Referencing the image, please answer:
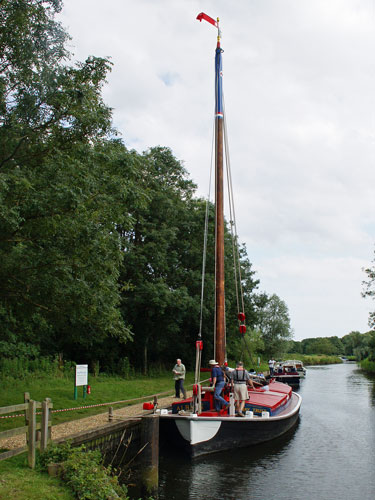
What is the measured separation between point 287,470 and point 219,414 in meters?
2.32

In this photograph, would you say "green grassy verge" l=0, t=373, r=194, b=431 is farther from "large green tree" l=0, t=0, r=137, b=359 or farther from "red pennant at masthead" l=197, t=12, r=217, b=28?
"red pennant at masthead" l=197, t=12, r=217, b=28

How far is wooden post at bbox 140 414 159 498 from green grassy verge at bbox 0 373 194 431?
349cm

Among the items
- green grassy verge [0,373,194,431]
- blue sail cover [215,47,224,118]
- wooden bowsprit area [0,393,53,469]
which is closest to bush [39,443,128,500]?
wooden bowsprit area [0,393,53,469]

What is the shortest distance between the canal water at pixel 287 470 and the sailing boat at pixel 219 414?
1.25ft

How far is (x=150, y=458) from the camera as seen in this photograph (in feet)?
33.2

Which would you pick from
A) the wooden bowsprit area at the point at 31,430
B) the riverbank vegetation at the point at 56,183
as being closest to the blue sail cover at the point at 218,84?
the riverbank vegetation at the point at 56,183

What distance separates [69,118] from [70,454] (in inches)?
311

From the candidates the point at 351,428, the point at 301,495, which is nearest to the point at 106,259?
the point at 301,495

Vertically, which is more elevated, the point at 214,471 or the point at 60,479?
the point at 60,479

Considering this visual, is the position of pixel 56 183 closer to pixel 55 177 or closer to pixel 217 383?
pixel 55 177

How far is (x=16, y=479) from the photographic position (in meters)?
7.61

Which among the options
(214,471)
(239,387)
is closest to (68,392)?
(239,387)

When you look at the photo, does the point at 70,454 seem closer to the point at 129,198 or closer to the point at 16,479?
the point at 16,479

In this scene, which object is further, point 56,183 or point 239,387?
point 239,387
